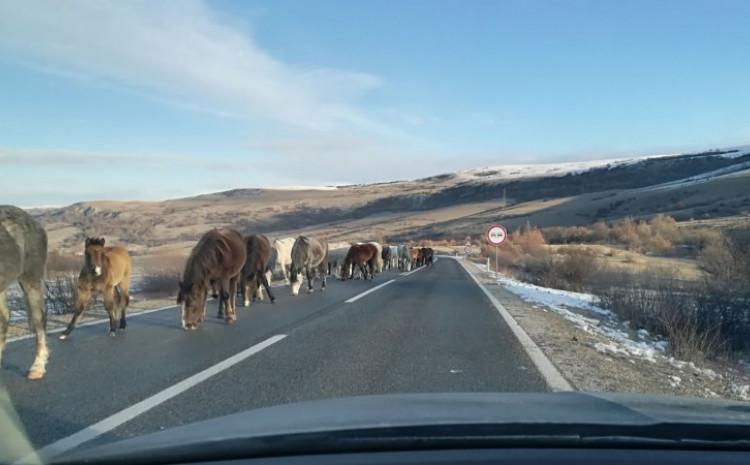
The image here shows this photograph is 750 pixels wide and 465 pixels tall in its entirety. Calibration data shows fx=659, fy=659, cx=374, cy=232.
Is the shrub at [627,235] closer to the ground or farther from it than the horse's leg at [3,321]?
closer to the ground

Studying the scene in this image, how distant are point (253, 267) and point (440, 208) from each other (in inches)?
6560

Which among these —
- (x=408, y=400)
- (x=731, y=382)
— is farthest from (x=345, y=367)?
(x=731, y=382)

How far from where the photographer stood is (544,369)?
808 cm

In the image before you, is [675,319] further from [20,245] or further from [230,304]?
[20,245]

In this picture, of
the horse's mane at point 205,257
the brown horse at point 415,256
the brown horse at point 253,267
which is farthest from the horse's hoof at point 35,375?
the brown horse at point 415,256

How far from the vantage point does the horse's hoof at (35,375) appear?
7184 mm

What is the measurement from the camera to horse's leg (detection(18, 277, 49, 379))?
7539 millimetres

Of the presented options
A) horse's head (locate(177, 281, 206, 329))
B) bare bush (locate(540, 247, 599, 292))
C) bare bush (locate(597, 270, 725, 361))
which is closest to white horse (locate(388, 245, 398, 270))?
bare bush (locate(540, 247, 599, 292))

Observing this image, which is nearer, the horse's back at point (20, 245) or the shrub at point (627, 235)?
the horse's back at point (20, 245)

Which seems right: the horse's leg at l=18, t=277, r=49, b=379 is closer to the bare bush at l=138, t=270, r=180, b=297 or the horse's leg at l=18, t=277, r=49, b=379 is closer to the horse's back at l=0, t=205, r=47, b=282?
the horse's back at l=0, t=205, r=47, b=282

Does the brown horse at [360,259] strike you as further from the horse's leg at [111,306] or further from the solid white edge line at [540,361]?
the horse's leg at [111,306]

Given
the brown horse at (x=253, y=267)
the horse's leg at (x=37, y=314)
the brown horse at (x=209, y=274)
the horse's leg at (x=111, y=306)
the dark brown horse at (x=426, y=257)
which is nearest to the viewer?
the horse's leg at (x=37, y=314)

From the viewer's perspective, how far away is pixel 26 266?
786 cm

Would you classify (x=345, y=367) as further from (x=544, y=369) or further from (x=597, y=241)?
(x=597, y=241)
